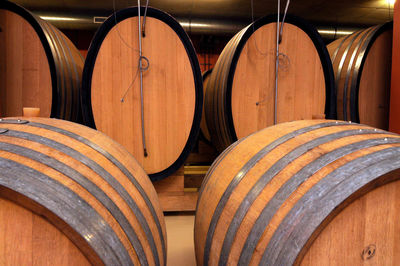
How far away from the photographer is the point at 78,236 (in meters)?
0.75

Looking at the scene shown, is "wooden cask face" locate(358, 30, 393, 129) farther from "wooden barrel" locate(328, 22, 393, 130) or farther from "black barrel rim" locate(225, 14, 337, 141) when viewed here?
"black barrel rim" locate(225, 14, 337, 141)

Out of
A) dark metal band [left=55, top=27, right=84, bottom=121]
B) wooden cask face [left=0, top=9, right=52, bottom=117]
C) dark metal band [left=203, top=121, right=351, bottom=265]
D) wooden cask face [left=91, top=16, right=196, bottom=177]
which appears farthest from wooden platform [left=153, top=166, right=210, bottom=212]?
dark metal band [left=203, top=121, right=351, bottom=265]

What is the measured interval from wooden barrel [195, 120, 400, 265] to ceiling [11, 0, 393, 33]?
206 inches

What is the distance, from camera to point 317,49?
2389mm

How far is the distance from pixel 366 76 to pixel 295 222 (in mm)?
2416

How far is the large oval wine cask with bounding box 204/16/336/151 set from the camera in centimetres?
227

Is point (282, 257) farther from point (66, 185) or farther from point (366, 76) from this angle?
point (366, 76)

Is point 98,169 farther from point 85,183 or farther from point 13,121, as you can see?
point 13,121

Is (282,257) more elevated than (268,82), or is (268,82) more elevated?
(268,82)

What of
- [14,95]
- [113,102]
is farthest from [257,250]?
[14,95]

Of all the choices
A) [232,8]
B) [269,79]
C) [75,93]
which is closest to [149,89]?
[75,93]

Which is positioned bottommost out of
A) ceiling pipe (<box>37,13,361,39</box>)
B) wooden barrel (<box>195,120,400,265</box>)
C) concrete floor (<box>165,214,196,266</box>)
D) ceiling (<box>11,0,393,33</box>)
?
concrete floor (<box>165,214,196,266</box>)

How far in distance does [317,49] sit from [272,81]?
47 centimetres

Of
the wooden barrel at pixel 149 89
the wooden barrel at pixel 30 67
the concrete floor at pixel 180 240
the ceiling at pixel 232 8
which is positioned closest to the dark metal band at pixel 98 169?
the concrete floor at pixel 180 240
